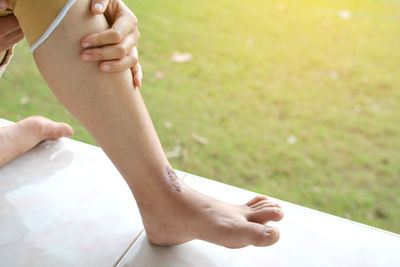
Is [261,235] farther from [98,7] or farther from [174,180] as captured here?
[98,7]

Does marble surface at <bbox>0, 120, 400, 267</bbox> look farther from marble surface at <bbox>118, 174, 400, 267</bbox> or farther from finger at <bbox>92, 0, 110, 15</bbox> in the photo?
finger at <bbox>92, 0, 110, 15</bbox>

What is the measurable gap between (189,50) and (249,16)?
0.73 meters

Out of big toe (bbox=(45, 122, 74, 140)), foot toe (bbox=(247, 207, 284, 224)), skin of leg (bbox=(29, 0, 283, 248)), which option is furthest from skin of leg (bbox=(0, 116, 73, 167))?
foot toe (bbox=(247, 207, 284, 224))

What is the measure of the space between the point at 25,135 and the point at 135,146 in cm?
60

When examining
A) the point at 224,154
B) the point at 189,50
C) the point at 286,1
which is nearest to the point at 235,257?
the point at 224,154

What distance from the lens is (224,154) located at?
1.97 meters

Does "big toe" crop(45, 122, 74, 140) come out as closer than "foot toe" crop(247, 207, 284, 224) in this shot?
No

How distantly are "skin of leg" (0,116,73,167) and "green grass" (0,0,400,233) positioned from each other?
1.99 ft

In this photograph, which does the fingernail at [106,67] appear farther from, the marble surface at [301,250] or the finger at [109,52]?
the marble surface at [301,250]

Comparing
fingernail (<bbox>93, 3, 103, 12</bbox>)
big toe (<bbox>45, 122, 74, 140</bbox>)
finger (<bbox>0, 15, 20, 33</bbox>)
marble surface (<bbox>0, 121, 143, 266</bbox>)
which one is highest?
fingernail (<bbox>93, 3, 103, 12</bbox>)

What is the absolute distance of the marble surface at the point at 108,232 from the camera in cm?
104

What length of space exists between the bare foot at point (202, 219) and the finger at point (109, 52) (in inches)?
13.4

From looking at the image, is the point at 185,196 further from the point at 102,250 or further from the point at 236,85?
the point at 236,85

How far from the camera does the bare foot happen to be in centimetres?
96
